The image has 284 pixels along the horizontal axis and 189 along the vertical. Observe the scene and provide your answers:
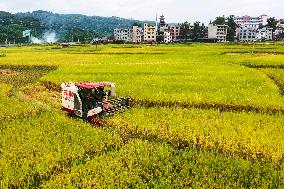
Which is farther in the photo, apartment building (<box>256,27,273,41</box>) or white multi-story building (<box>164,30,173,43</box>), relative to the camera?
apartment building (<box>256,27,273,41</box>)

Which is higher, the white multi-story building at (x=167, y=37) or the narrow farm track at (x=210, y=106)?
the white multi-story building at (x=167, y=37)

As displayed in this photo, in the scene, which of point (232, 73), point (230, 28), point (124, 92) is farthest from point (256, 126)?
point (230, 28)

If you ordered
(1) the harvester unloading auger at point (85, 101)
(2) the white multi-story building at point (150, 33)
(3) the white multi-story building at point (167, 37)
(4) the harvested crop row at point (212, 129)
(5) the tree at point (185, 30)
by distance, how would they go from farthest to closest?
(2) the white multi-story building at point (150, 33), (3) the white multi-story building at point (167, 37), (5) the tree at point (185, 30), (1) the harvester unloading auger at point (85, 101), (4) the harvested crop row at point (212, 129)

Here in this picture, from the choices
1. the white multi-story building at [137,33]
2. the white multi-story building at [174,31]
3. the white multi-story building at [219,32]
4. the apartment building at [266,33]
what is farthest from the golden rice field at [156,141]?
the apartment building at [266,33]

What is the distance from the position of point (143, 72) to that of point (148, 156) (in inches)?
595

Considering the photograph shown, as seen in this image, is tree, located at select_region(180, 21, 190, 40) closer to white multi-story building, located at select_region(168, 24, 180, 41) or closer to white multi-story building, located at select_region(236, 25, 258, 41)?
white multi-story building, located at select_region(168, 24, 180, 41)

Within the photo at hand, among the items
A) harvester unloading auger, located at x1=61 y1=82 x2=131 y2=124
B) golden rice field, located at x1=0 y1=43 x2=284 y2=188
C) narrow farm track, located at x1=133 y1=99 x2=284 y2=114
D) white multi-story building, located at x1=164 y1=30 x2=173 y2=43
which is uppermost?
white multi-story building, located at x1=164 y1=30 x2=173 y2=43

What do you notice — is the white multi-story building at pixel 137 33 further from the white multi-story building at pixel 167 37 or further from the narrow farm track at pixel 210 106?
the narrow farm track at pixel 210 106

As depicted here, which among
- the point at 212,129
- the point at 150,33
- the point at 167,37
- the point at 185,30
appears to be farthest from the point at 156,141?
the point at 150,33

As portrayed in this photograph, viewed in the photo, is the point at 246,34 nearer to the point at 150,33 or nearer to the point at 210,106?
the point at 150,33

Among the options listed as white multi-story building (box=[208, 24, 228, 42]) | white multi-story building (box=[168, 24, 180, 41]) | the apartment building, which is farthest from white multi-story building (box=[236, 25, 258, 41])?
white multi-story building (box=[168, 24, 180, 41])

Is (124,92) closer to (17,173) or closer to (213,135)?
(213,135)

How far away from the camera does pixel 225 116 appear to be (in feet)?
39.6

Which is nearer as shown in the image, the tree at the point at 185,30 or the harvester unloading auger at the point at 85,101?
the harvester unloading auger at the point at 85,101
